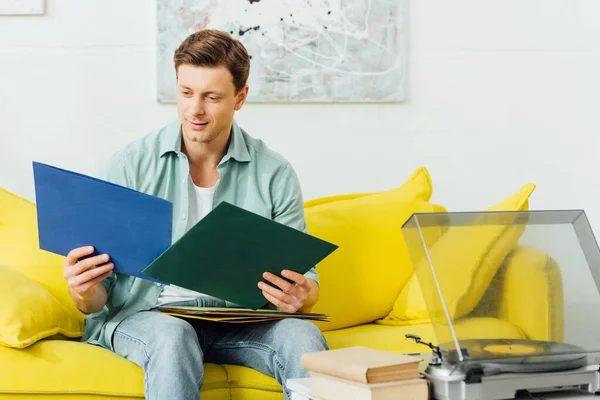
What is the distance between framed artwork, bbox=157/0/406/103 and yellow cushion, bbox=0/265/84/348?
3.23 feet

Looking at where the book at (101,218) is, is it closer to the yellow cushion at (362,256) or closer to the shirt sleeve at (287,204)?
the shirt sleeve at (287,204)

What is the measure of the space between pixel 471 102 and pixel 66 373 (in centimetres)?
178

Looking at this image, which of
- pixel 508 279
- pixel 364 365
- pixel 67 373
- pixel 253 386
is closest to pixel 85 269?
pixel 67 373

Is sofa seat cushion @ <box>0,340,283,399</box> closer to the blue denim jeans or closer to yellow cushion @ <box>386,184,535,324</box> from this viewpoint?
the blue denim jeans

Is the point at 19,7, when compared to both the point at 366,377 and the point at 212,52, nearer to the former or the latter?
the point at 212,52

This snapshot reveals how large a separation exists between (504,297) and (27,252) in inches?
54.8

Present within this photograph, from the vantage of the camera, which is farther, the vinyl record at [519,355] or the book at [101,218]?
the book at [101,218]

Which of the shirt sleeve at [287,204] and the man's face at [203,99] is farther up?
the man's face at [203,99]

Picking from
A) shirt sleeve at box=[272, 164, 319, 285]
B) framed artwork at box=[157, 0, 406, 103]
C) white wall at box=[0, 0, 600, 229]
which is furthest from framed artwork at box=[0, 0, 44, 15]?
shirt sleeve at box=[272, 164, 319, 285]

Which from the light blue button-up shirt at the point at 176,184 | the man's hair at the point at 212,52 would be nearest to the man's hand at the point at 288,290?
the light blue button-up shirt at the point at 176,184

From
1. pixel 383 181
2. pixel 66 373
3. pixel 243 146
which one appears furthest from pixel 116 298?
pixel 383 181

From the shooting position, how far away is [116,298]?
6.53 feet

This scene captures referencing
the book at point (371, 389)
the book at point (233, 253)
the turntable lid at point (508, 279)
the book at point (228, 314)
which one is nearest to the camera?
the book at point (371, 389)

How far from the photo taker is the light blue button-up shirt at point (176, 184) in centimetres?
199
